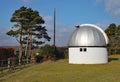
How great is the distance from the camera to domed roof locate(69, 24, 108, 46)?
112ft

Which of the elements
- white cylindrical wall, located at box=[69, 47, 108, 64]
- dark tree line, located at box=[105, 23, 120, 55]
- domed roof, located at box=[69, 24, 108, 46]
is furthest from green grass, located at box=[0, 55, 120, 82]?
dark tree line, located at box=[105, 23, 120, 55]

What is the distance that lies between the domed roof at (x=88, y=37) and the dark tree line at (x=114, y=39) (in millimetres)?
27918

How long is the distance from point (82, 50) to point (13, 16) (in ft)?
67.8

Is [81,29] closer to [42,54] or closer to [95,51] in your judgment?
[95,51]

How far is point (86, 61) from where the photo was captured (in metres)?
34.3

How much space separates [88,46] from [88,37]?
3.90 feet

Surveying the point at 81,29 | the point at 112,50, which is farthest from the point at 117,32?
the point at 81,29

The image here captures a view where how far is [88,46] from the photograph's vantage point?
34.1 metres

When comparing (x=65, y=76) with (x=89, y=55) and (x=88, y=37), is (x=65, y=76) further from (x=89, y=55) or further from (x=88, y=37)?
(x=88, y=37)

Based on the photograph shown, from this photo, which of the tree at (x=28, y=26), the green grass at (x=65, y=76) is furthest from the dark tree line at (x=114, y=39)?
the green grass at (x=65, y=76)

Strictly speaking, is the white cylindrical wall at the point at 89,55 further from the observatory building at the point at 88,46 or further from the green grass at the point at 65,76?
the green grass at the point at 65,76

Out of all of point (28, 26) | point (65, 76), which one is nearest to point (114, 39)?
point (28, 26)

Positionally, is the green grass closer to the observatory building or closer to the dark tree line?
the observatory building

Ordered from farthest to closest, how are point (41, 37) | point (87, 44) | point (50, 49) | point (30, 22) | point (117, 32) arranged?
point (117, 32) → point (41, 37) → point (30, 22) → point (50, 49) → point (87, 44)
